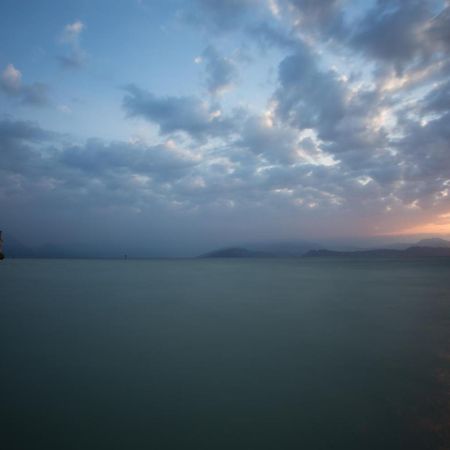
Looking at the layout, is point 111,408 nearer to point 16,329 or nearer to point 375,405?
point 375,405

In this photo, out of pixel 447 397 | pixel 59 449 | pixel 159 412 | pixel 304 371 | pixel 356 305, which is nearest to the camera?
pixel 59 449

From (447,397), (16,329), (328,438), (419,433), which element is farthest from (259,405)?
(16,329)

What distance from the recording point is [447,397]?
6336 millimetres

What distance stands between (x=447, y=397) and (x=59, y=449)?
7.86 meters

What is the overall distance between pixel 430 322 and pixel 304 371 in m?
10.4

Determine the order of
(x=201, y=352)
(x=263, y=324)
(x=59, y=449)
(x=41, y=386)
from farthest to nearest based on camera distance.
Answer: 1. (x=263, y=324)
2. (x=201, y=352)
3. (x=41, y=386)
4. (x=59, y=449)

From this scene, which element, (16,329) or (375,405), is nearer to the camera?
(375,405)

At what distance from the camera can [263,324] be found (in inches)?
545

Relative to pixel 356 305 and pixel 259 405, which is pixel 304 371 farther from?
pixel 356 305

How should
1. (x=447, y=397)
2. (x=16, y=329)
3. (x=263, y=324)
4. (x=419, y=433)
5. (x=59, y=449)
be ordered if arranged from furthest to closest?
(x=263, y=324)
(x=16, y=329)
(x=447, y=397)
(x=419, y=433)
(x=59, y=449)

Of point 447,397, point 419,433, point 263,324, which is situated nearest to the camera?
point 419,433

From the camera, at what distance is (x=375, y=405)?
607cm

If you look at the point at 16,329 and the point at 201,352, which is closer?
the point at 201,352

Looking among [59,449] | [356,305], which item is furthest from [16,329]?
[356,305]
